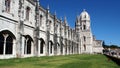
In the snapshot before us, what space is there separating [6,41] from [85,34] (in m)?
61.3

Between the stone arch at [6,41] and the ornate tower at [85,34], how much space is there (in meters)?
59.0

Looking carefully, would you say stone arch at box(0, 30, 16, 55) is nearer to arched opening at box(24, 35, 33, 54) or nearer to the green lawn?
the green lawn

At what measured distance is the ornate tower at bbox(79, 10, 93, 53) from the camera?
266 feet

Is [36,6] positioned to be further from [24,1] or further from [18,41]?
[18,41]

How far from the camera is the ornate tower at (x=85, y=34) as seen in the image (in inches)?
3187

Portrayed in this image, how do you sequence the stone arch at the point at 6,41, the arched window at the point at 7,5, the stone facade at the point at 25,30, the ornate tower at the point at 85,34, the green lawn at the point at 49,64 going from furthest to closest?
1. the ornate tower at the point at 85,34
2. the arched window at the point at 7,5
3. the stone facade at the point at 25,30
4. the stone arch at the point at 6,41
5. the green lawn at the point at 49,64

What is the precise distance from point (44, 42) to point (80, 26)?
1927 inches

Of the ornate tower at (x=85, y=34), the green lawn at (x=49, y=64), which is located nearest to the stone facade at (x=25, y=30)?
the green lawn at (x=49, y=64)

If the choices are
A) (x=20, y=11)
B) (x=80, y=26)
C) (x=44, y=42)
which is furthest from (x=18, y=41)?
(x=80, y=26)

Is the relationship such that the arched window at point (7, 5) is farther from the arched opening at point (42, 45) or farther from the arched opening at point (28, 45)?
the arched opening at point (42, 45)

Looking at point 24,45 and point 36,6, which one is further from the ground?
point 36,6

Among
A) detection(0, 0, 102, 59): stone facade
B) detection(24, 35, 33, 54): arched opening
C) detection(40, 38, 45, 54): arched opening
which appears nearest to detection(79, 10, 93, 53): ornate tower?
detection(0, 0, 102, 59): stone facade

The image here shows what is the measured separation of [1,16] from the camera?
69.4 feet

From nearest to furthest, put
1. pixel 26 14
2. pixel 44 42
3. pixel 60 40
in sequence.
A: pixel 26 14 < pixel 44 42 < pixel 60 40
